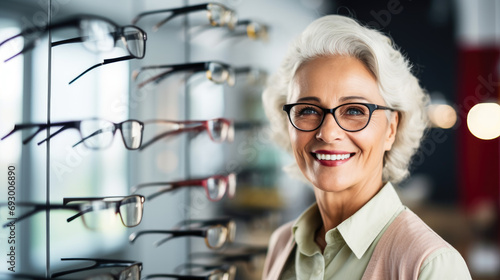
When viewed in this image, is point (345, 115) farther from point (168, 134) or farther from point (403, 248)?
point (168, 134)

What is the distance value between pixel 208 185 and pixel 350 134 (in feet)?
1.18

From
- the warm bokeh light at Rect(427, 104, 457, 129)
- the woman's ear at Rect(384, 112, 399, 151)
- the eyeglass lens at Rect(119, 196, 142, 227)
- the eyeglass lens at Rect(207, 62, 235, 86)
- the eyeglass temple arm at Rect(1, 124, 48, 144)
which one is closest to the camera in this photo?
the eyeglass temple arm at Rect(1, 124, 48, 144)

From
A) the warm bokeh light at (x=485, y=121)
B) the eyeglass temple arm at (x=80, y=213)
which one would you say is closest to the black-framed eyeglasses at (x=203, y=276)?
the eyeglass temple arm at (x=80, y=213)

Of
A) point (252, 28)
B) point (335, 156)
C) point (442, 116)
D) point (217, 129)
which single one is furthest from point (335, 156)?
point (442, 116)

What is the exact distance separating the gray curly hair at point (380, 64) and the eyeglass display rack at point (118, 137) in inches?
9.3

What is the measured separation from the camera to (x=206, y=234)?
0.96 metres

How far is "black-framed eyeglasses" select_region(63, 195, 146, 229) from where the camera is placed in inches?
28.6

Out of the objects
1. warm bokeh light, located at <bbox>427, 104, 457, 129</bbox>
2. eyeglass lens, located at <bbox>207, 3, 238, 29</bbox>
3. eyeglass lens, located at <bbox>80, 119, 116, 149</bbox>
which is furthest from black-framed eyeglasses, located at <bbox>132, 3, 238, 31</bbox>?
warm bokeh light, located at <bbox>427, 104, 457, 129</bbox>

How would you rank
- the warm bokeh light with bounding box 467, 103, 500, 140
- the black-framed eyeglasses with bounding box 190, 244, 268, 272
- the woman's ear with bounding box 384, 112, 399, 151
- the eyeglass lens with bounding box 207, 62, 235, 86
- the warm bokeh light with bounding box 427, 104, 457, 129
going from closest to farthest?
the woman's ear with bounding box 384, 112, 399, 151 → the eyeglass lens with bounding box 207, 62, 235, 86 → the black-framed eyeglasses with bounding box 190, 244, 268, 272 → the warm bokeh light with bounding box 467, 103, 500, 140 → the warm bokeh light with bounding box 427, 104, 457, 129

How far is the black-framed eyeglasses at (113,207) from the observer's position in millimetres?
726

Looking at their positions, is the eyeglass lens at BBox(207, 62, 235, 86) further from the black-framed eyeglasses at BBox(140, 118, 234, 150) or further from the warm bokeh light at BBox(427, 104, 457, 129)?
the warm bokeh light at BBox(427, 104, 457, 129)

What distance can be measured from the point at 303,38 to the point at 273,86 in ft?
0.68

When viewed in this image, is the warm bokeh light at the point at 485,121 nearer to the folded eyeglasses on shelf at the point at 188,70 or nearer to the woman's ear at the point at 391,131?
the woman's ear at the point at 391,131

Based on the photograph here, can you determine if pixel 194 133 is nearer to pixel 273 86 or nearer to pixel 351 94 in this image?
pixel 273 86
